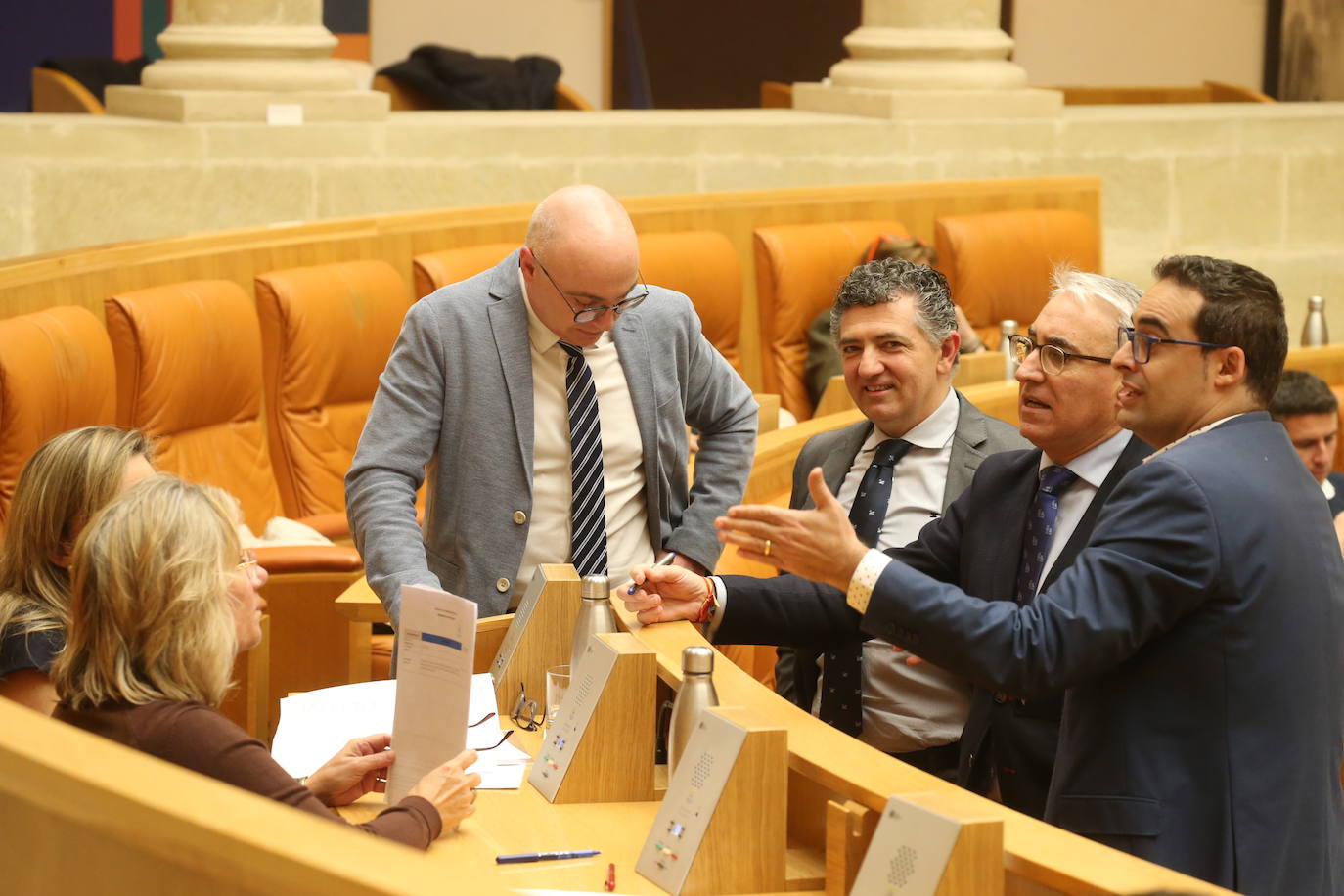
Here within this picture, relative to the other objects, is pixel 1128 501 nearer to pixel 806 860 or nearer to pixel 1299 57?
pixel 806 860

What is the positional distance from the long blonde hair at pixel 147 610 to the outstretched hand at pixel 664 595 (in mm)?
675

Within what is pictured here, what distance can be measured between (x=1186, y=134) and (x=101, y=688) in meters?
6.93

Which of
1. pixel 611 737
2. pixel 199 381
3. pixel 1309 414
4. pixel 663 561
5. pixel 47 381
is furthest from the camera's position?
pixel 1309 414

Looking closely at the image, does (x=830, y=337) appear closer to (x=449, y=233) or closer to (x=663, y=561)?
(x=449, y=233)

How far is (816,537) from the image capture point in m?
2.00

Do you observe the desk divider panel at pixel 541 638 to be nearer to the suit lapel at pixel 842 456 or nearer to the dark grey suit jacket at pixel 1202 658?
the suit lapel at pixel 842 456

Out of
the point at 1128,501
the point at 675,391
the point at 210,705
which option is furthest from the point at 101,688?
the point at 675,391

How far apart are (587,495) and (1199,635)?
127cm

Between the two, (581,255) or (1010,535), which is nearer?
(1010,535)

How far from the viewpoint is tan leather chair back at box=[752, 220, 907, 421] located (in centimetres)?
634

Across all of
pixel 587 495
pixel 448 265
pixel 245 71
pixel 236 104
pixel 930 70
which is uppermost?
pixel 930 70

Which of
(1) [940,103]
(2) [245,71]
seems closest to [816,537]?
(2) [245,71]

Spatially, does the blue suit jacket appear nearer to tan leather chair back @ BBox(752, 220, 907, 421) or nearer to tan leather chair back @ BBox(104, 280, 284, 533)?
tan leather chair back @ BBox(104, 280, 284, 533)

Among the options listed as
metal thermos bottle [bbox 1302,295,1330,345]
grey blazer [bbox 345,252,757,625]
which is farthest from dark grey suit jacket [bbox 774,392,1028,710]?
metal thermos bottle [bbox 1302,295,1330,345]
